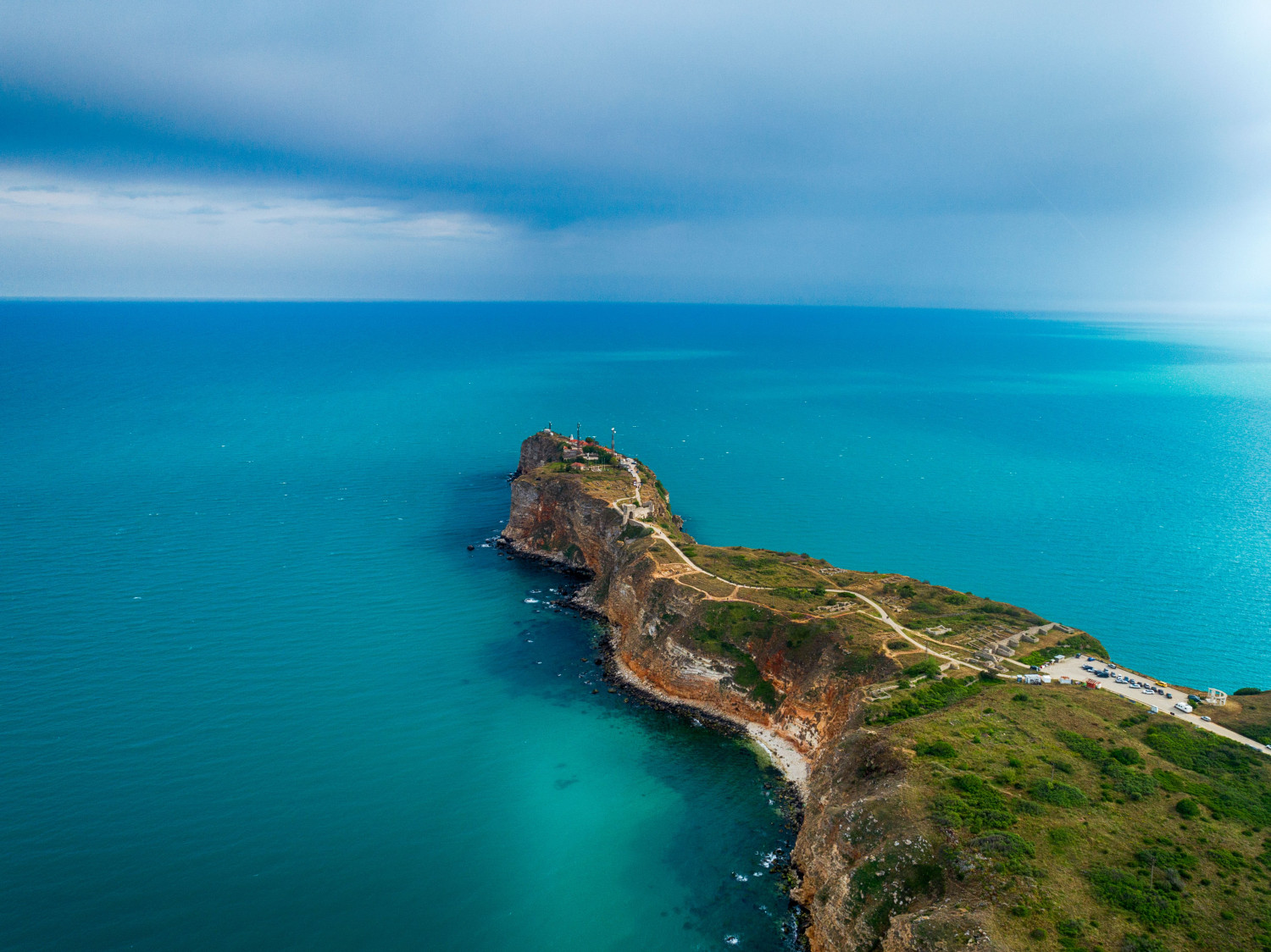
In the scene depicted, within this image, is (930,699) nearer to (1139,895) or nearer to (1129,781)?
(1129,781)

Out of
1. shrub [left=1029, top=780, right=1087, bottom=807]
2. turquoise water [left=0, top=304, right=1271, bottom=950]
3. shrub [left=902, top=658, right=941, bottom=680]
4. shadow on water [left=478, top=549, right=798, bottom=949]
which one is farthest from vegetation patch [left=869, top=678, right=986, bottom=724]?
turquoise water [left=0, top=304, right=1271, bottom=950]

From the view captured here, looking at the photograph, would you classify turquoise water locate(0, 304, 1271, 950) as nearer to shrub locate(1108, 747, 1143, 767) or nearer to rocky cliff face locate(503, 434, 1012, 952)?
rocky cliff face locate(503, 434, 1012, 952)

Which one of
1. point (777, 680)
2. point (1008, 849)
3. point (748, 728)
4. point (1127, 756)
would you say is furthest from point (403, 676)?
point (1127, 756)

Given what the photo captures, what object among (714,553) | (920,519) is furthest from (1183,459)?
(714,553)

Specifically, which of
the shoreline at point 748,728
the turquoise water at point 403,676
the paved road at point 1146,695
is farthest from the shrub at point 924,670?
the turquoise water at point 403,676

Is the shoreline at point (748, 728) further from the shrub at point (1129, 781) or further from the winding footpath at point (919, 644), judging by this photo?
the shrub at point (1129, 781)

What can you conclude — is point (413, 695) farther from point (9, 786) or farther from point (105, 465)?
point (105, 465)
